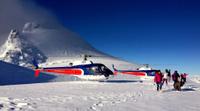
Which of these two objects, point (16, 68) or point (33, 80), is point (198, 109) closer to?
point (33, 80)

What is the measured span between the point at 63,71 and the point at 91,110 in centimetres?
2601

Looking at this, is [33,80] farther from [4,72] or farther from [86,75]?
[86,75]

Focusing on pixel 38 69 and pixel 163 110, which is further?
A: pixel 38 69

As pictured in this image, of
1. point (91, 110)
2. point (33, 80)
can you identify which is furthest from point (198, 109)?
point (33, 80)

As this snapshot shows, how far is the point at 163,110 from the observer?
11.2 meters

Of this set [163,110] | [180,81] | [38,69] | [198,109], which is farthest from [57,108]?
[38,69]

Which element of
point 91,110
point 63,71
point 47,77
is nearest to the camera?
point 91,110

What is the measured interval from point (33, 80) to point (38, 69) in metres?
30.9

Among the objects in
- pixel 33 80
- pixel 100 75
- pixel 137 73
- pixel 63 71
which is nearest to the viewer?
pixel 100 75

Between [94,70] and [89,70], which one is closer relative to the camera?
[94,70]

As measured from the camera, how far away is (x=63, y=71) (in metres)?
36.1

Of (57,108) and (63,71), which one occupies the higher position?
(63,71)

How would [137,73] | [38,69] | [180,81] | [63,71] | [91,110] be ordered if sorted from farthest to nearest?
[137,73] → [38,69] → [63,71] → [180,81] → [91,110]

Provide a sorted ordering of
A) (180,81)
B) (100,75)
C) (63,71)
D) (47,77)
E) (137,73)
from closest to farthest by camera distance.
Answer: (180,81), (100,75), (63,71), (137,73), (47,77)
